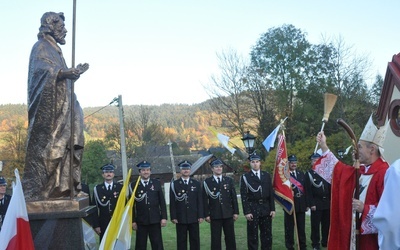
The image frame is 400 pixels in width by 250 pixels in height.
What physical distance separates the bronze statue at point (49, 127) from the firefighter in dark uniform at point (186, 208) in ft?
9.55

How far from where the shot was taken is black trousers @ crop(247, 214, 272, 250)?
27.0 ft

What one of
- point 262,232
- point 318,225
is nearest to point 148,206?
point 262,232

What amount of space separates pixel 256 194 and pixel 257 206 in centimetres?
22

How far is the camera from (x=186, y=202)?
317 inches

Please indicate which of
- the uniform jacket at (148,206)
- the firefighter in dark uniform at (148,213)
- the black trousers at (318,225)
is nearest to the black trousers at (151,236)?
the firefighter in dark uniform at (148,213)

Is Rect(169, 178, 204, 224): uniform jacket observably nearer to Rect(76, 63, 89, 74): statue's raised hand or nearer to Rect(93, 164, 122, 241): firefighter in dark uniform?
Rect(93, 164, 122, 241): firefighter in dark uniform

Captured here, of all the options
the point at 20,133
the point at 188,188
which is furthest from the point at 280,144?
the point at 20,133

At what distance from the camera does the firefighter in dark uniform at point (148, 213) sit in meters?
7.80

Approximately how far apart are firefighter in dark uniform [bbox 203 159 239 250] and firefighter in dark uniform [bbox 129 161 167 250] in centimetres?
88

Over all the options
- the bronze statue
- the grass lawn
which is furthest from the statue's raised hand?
the grass lawn

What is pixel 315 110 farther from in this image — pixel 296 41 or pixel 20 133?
pixel 20 133

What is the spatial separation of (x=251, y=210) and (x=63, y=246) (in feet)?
13.6

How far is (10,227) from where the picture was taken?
4.19 metres

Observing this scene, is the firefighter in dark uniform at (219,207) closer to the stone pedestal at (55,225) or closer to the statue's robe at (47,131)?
the statue's robe at (47,131)
